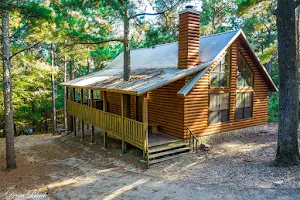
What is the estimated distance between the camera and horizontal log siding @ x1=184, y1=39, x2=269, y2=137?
37.7 feet

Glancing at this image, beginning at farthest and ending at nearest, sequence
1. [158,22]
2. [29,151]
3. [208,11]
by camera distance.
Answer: [208,11]
[29,151]
[158,22]

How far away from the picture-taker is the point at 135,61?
17.9m

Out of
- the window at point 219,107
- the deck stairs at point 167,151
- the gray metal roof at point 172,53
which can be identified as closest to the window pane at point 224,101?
the window at point 219,107

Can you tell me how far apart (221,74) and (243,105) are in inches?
105

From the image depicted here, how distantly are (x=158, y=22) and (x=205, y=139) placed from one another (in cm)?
685

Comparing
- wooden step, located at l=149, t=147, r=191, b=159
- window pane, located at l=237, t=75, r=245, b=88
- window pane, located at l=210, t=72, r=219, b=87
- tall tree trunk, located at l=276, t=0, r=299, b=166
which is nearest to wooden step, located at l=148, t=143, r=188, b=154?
wooden step, located at l=149, t=147, r=191, b=159

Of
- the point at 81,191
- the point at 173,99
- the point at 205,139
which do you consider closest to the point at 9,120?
the point at 81,191

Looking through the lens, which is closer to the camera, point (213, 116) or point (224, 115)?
point (213, 116)

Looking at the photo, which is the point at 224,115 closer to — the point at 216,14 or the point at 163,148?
the point at 163,148

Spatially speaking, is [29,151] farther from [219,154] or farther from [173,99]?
[219,154]

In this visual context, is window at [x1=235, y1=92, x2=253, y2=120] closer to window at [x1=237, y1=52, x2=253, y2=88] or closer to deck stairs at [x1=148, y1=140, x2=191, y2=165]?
window at [x1=237, y1=52, x2=253, y2=88]

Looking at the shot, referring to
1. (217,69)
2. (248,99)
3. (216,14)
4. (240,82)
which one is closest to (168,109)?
(217,69)

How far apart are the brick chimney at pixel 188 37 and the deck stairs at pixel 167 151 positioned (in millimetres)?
3741

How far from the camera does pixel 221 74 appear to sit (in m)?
12.6
